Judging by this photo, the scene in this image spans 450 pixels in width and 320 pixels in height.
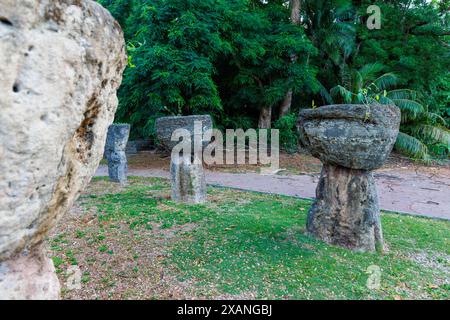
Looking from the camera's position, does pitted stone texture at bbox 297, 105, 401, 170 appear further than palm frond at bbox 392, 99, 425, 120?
No

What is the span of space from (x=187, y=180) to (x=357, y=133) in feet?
11.0

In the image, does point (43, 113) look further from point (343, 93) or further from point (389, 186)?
point (343, 93)

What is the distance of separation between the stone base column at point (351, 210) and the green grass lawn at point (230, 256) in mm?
173

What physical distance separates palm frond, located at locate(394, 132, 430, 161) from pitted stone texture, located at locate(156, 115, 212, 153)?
9.63 meters

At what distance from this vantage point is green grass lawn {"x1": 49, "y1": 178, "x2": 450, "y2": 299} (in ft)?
10.1

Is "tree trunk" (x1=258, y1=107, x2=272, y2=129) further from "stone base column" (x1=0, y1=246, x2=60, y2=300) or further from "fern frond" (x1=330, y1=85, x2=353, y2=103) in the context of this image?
"stone base column" (x1=0, y1=246, x2=60, y2=300)

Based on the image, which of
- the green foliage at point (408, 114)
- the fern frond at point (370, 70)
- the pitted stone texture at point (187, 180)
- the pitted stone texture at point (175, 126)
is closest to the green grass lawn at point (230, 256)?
the pitted stone texture at point (187, 180)

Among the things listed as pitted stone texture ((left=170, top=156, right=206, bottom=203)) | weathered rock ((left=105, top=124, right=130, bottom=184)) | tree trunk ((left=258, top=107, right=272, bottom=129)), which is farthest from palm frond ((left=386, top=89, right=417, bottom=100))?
weathered rock ((left=105, top=124, right=130, bottom=184))

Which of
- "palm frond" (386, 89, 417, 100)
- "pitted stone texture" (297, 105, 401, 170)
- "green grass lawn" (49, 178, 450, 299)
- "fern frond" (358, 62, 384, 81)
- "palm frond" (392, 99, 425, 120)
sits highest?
"fern frond" (358, 62, 384, 81)

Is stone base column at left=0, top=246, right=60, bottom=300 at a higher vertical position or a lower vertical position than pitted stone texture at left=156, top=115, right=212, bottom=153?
lower

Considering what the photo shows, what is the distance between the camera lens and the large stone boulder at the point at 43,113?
124 centimetres

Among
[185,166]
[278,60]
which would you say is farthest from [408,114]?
[185,166]

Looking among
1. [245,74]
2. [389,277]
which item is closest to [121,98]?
[245,74]

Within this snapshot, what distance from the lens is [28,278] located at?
154 centimetres
